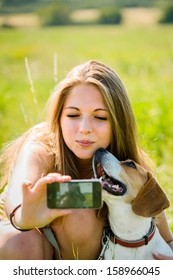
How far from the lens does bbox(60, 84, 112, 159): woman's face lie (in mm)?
3283

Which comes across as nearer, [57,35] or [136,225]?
[136,225]

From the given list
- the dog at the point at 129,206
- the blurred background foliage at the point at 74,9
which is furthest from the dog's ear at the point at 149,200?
the blurred background foliage at the point at 74,9

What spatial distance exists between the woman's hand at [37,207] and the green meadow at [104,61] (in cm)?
100

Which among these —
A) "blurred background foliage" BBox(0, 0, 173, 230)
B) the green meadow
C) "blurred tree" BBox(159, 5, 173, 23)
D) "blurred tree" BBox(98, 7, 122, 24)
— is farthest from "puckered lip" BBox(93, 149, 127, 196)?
"blurred tree" BBox(98, 7, 122, 24)

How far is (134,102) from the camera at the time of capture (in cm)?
564

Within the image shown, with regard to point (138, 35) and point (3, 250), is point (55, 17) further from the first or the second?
point (3, 250)

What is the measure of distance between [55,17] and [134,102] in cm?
834

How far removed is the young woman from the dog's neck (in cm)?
13

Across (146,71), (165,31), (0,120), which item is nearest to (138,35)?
(165,31)

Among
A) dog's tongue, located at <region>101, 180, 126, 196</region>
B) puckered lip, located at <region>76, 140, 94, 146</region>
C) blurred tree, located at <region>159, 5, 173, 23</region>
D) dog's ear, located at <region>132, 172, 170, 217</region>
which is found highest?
blurred tree, located at <region>159, 5, 173, 23</region>

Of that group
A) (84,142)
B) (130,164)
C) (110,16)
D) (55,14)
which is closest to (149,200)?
(130,164)

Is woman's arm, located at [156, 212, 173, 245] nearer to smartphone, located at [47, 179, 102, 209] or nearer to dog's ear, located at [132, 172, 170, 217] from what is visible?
dog's ear, located at [132, 172, 170, 217]

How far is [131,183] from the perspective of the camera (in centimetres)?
318

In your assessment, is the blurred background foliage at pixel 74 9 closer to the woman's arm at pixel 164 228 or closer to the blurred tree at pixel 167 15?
the blurred tree at pixel 167 15
